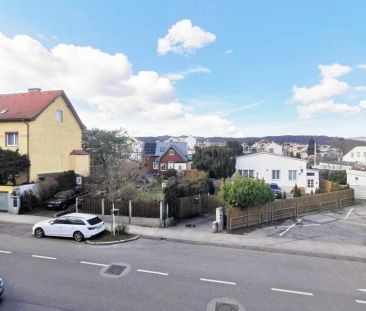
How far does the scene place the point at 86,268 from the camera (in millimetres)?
12266

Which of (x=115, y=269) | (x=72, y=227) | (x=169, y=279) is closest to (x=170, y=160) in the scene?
(x=72, y=227)

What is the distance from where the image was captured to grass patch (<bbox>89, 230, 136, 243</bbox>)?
16633mm

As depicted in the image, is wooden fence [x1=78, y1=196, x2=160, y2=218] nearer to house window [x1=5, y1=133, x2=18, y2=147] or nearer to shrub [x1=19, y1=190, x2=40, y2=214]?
shrub [x1=19, y1=190, x2=40, y2=214]

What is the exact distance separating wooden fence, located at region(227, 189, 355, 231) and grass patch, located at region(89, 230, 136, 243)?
20.5 ft

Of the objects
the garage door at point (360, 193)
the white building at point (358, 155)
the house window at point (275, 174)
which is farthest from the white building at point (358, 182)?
the white building at point (358, 155)

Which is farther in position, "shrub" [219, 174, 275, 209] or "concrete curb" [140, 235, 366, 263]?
"shrub" [219, 174, 275, 209]

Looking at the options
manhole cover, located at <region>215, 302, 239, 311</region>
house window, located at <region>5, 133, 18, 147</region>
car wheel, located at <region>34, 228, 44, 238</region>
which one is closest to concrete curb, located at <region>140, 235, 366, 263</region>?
manhole cover, located at <region>215, 302, 239, 311</region>

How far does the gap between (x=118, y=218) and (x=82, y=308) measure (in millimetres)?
10958

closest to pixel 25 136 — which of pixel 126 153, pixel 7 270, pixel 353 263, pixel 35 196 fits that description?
pixel 35 196

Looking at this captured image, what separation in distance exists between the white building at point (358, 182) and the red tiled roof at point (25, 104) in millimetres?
31363

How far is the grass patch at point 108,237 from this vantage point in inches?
655

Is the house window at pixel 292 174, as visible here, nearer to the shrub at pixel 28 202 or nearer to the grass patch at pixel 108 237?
the grass patch at pixel 108 237

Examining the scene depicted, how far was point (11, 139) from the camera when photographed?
27281mm

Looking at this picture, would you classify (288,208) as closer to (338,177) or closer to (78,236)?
(78,236)
